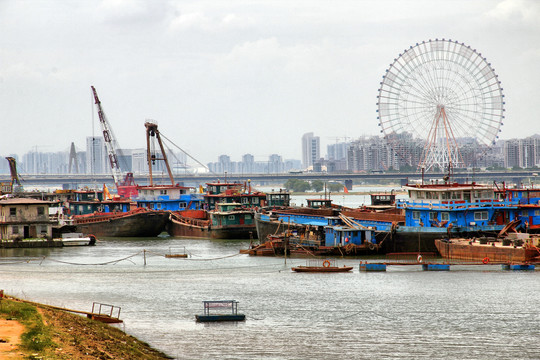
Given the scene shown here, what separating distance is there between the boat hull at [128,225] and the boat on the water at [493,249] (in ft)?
128

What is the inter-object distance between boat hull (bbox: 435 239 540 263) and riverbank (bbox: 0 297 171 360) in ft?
104

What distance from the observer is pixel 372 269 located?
56.9 metres

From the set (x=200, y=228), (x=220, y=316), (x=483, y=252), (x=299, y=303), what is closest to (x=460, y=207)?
(x=483, y=252)

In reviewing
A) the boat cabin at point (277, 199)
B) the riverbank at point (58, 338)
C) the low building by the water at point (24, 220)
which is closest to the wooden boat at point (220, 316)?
the riverbank at point (58, 338)

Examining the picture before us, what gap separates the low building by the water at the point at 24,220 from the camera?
72.8 meters

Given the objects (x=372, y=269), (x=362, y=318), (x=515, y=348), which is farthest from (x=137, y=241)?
(x=515, y=348)

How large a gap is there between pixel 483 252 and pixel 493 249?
750mm

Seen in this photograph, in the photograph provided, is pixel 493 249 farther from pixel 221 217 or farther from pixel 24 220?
pixel 24 220

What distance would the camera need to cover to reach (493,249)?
59.4m

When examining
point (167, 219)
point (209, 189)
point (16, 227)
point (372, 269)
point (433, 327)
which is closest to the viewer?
point (433, 327)

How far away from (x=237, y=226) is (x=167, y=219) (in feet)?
39.5

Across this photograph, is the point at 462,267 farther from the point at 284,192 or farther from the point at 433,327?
the point at 284,192

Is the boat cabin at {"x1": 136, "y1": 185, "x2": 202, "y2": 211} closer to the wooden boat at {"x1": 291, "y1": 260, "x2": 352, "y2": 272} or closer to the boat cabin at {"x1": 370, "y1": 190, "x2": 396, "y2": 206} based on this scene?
the boat cabin at {"x1": 370, "y1": 190, "x2": 396, "y2": 206}

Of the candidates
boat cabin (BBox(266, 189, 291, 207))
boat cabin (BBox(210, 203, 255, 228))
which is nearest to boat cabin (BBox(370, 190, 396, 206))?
boat cabin (BBox(266, 189, 291, 207))
